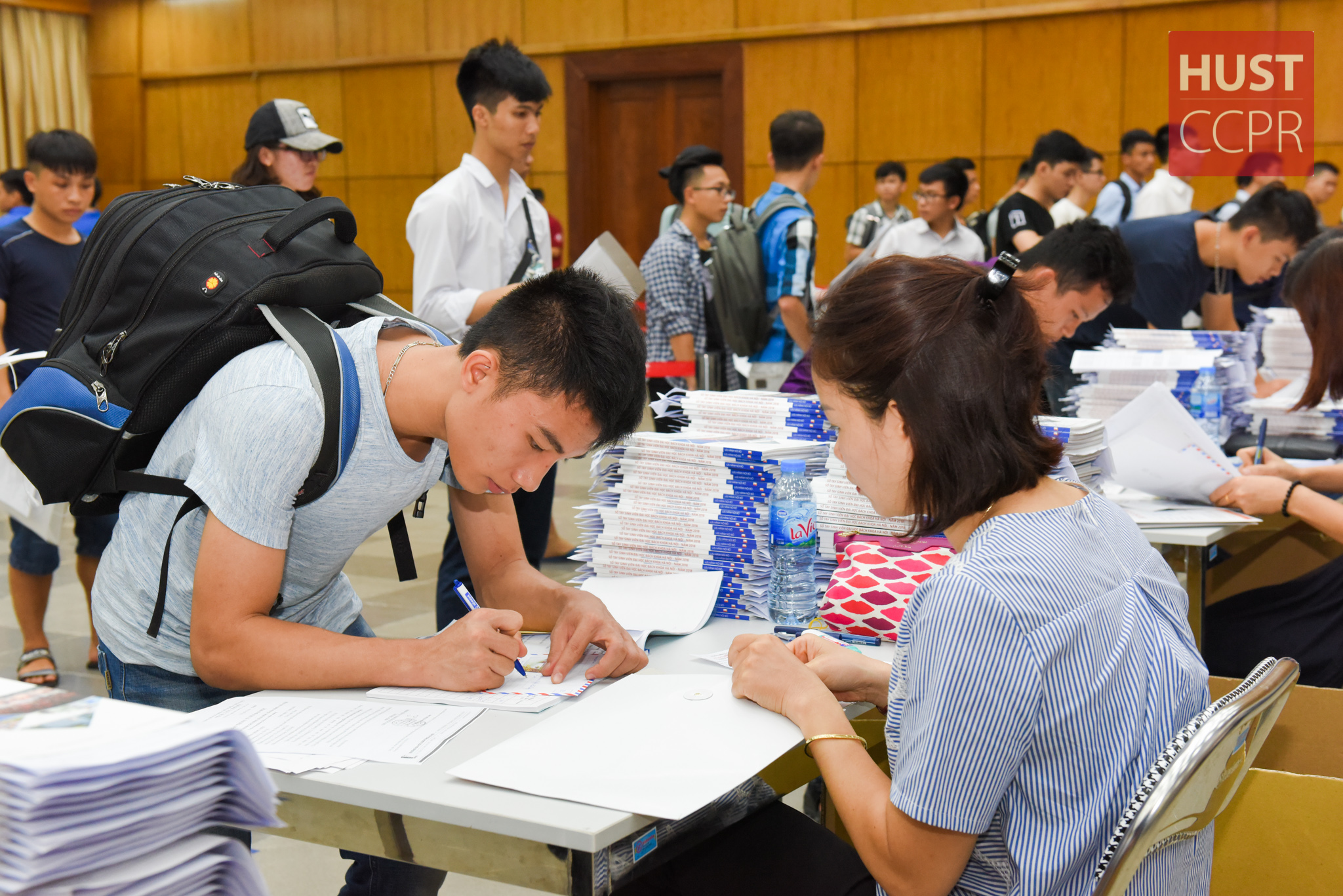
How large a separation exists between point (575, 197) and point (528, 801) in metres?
8.77

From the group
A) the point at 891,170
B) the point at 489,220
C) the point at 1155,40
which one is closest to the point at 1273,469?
the point at 489,220

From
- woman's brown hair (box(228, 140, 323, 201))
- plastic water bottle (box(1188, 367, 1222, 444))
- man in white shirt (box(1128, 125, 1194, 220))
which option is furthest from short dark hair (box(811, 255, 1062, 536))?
man in white shirt (box(1128, 125, 1194, 220))

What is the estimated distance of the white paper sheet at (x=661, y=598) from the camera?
1739 mm

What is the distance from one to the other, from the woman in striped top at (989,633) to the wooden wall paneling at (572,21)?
866cm

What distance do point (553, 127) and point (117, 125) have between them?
4849 millimetres

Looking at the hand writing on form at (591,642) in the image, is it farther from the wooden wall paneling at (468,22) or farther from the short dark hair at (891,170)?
the wooden wall paneling at (468,22)

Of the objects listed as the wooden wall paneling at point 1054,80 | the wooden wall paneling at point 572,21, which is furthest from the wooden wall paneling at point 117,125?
the wooden wall paneling at point 1054,80

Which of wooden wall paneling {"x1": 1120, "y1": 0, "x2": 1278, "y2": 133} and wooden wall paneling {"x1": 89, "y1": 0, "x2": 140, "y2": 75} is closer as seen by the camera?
wooden wall paneling {"x1": 1120, "y1": 0, "x2": 1278, "y2": 133}

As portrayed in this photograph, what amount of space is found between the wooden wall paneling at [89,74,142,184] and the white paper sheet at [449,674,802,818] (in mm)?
11611

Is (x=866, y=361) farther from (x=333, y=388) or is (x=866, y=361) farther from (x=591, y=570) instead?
(x=591, y=570)

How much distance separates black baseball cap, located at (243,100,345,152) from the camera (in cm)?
367

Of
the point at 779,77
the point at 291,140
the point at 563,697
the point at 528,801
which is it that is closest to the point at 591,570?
the point at 563,697

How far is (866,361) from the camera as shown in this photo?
45.4 inches

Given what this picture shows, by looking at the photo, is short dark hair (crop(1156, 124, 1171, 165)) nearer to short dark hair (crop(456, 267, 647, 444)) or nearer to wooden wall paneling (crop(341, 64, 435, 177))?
wooden wall paneling (crop(341, 64, 435, 177))
